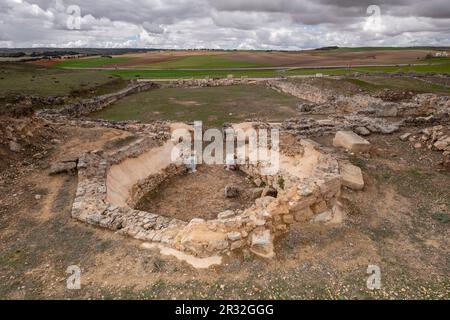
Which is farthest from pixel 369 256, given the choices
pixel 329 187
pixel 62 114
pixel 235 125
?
pixel 62 114

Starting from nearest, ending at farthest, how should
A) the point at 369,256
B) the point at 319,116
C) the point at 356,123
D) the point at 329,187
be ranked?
the point at 369,256 → the point at 329,187 → the point at 356,123 → the point at 319,116

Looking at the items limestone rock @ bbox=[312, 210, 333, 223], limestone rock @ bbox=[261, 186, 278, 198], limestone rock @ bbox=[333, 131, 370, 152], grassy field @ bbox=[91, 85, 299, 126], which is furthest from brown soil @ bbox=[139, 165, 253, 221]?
grassy field @ bbox=[91, 85, 299, 126]

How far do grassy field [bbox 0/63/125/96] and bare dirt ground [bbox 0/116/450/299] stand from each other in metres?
19.9

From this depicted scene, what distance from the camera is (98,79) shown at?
121ft

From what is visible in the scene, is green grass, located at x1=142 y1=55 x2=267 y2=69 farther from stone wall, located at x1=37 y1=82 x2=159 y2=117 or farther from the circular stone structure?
the circular stone structure

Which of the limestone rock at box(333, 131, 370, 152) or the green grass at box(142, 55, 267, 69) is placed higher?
the green grass at box(142, 55, 267, 69)

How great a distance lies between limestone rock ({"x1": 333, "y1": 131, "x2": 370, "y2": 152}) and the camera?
12.5m

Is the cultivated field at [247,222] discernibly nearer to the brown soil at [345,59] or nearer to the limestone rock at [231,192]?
the limestone rock at [231,192]

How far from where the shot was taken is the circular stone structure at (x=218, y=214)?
7.23 metres

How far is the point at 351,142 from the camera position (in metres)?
12.7

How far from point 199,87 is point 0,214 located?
106ft

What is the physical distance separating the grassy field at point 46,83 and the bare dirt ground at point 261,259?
1991 centimetres

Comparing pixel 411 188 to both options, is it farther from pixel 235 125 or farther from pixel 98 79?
pixel 98 79

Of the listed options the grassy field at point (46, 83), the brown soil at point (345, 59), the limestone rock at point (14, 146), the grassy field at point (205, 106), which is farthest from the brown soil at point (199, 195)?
the brown soil at point (345, 59)
